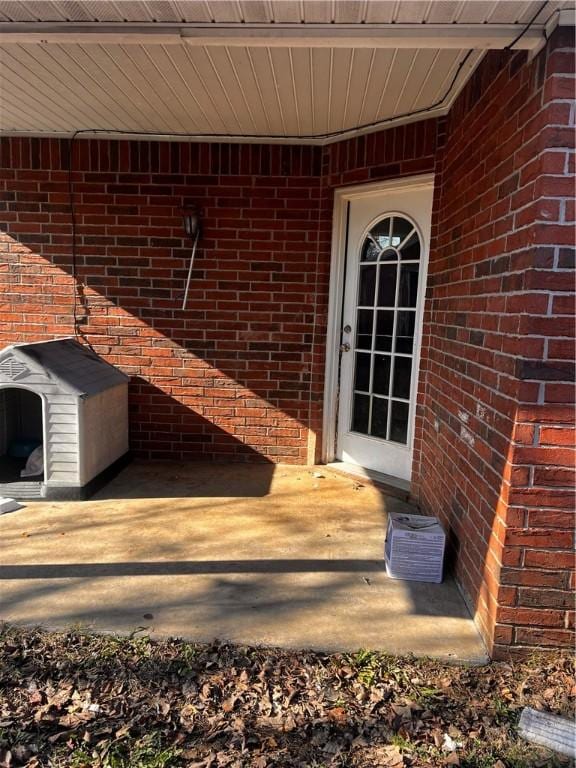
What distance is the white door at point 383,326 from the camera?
4.03 meters

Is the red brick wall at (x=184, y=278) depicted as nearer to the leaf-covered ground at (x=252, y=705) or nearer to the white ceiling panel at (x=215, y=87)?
the white ceiling panel at (x=215, y=87)

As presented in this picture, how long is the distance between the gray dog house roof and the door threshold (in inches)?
80.7

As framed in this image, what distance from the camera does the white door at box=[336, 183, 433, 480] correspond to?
4.03m

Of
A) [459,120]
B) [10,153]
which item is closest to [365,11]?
[459,120]

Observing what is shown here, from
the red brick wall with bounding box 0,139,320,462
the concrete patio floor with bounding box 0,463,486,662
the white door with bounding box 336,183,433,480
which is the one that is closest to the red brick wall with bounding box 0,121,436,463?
the red brick wall with bounding box 0,139,320,462

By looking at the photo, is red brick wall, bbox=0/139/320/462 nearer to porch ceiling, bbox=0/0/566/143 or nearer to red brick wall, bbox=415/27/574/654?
porch ceiling, bbox=0/0/566/143

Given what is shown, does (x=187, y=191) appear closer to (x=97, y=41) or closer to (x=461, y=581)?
(x=97, y=41)

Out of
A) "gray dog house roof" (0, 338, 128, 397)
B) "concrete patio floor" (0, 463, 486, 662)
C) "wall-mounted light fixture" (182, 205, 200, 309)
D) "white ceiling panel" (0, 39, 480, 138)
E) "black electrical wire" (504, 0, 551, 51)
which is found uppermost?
"white ceiling panel" (0, 39, 480, 138)

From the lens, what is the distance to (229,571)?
288cm

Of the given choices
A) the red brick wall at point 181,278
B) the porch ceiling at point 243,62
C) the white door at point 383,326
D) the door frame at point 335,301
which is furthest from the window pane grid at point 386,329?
the porch ceiling at point 243,62

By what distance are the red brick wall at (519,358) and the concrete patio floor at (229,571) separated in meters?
0.36

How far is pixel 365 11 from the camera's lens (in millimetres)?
2035

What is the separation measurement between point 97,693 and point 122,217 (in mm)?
3846

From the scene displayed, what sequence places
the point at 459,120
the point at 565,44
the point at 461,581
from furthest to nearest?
the point at 459,120
the point at 461,581
the point at 565,44
